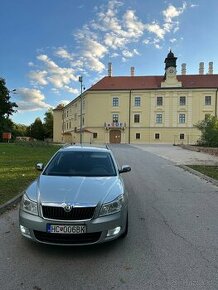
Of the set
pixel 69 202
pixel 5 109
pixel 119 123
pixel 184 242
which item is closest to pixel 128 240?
pixel 184 242

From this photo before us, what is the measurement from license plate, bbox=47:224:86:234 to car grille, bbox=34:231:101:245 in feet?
0.18

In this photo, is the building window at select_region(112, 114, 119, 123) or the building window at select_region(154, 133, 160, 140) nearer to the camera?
the building window at select_region(154, 133, 160, 140)

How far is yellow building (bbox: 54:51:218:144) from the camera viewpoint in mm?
68375

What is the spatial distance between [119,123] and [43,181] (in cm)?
6436

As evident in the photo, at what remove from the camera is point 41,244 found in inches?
201

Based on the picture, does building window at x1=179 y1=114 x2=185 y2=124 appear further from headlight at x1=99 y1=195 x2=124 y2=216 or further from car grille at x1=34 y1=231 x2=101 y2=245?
car grille at x1=34 y1=231 x2=101 y2=245

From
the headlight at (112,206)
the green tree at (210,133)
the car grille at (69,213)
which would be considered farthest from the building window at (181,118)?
the car grille at (69,213)

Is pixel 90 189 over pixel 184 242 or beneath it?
over

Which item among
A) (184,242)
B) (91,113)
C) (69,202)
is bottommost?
(184,242)

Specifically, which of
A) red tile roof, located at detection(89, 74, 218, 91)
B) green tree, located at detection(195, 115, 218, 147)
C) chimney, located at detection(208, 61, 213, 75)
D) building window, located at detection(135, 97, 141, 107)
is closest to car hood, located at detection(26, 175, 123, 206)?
green tree, located at detection(195, 115, 218, 147)

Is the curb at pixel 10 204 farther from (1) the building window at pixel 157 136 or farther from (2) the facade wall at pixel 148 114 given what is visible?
(1) the building window at pixel 157 136

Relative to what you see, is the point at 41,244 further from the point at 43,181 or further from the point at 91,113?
the point at 91,113

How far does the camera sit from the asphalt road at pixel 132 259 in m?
3.94

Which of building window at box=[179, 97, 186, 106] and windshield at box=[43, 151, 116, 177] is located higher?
building window at box=[179, 97, 186, 106]
